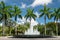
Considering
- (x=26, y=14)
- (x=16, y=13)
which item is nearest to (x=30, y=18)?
(x=26, y=14)

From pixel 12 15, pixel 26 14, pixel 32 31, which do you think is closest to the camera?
pixel 32 31

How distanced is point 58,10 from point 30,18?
34.3 ft

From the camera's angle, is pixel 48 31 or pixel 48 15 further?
pixel 48 31

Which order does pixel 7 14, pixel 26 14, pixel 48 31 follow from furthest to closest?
pixel 48 31, pixel 26 14, pixel 7 14

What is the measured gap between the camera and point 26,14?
6744cm

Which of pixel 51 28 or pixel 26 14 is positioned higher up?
pixel 26 14

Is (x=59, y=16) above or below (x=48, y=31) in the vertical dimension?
above

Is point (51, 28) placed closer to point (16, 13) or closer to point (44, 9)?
point (44, 9)

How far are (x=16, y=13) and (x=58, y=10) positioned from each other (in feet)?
48.7

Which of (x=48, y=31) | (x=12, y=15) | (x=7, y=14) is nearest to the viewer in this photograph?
(x=7, y=14)

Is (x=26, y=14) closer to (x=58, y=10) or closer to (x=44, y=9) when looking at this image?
(x=44, y=9)

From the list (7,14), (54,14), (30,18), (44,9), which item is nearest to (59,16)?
(54,14)

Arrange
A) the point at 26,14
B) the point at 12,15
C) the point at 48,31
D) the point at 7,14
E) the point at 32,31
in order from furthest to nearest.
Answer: the point at 48,31
the point at 26,14
the point at 12,15
the point at 7,14
the point at 32,31

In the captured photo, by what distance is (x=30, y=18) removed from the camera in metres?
67.8
